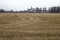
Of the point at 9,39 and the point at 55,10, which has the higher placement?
the point at 9,39

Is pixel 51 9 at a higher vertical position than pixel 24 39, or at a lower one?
lower

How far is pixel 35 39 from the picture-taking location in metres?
8.90

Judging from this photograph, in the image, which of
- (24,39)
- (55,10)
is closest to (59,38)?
(24,39)

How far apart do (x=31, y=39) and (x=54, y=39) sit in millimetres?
1195

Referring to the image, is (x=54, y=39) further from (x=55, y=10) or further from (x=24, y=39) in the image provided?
(x=55, y=10)

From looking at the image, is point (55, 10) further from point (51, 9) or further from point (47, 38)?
point (47, 38)

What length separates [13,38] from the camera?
8.91 m

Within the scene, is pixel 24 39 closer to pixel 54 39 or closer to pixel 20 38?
pixel 20 38

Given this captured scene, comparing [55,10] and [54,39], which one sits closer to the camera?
[54,39]

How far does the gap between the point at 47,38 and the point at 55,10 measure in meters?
93.4

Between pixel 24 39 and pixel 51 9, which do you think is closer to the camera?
pixel 24 39

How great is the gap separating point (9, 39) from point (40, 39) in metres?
1.61

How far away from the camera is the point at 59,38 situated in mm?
8992

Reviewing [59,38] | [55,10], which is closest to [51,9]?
[55,10]
